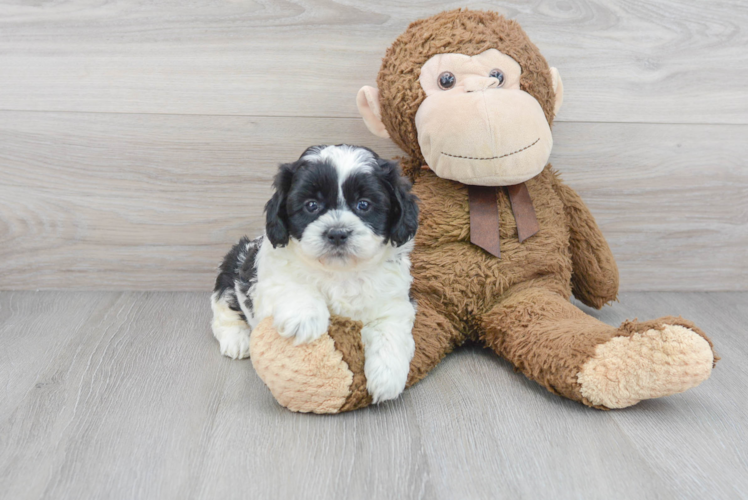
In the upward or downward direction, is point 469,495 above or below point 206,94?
below

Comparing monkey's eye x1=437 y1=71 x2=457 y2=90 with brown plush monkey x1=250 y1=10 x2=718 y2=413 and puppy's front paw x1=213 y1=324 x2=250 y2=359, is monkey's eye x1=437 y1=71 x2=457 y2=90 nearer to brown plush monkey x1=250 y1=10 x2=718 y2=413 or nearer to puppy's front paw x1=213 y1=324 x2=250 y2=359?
brown plush monkey x1=250 y1=10 x2=718 y2=413

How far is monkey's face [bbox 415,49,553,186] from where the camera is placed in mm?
1561

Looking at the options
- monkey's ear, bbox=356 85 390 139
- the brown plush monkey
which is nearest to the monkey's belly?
the brown plush monkey

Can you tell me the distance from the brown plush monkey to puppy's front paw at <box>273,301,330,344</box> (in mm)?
28

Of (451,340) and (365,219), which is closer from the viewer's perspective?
(365,219)

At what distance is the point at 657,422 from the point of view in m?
1.38

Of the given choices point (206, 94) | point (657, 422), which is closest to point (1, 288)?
point (206, 94)

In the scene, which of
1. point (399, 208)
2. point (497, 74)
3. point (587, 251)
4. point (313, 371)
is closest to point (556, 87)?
point (497, 74)

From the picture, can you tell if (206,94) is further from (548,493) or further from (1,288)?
(548,493)

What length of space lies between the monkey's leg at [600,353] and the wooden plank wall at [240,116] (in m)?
0.76

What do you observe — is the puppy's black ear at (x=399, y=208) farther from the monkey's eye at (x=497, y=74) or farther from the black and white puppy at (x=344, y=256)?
the monkey's eye at (x=497, y=74)

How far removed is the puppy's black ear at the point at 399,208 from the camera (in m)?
1.39

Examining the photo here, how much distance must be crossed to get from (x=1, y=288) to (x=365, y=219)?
159cm

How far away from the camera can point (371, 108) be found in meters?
1.83
